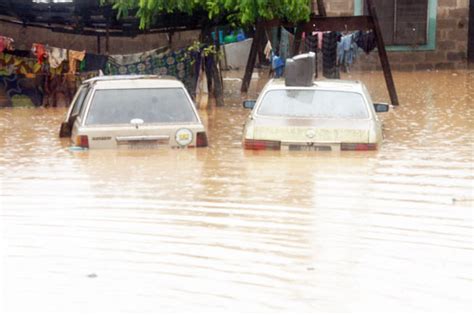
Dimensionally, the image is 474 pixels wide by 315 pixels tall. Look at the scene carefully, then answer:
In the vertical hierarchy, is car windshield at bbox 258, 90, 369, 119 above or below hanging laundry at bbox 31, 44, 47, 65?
below

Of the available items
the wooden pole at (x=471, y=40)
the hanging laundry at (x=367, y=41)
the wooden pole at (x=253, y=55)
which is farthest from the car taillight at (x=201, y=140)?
the wooden pole at (x=471, y=40)

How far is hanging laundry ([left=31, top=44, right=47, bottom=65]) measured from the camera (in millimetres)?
20312

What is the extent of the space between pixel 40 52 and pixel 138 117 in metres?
8.96

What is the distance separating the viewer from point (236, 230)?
25.7 feet

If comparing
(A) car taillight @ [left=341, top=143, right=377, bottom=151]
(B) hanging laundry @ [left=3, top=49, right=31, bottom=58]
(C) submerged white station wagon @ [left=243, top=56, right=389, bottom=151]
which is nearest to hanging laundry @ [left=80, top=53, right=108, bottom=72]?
(B) hanging laundry @ [left=3, top=49, right=31, bottom=58]

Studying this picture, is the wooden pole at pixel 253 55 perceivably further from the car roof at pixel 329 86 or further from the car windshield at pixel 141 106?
the car windshield at pixel 141 106

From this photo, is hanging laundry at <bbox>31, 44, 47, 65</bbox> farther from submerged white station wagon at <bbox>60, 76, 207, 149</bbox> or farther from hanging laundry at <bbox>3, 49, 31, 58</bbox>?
submerged white station wagon at <bbox>60, 76, 207, 149</bbox>

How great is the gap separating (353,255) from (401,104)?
42.7 ft

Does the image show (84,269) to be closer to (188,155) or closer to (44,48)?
(188,155)

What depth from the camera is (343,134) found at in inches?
460

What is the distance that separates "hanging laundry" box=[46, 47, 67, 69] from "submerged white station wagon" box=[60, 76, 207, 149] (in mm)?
7856

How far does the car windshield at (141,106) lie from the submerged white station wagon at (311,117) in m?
0.84

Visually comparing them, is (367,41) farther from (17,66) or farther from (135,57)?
(17,66)

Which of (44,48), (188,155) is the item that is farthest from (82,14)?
(188,155)
